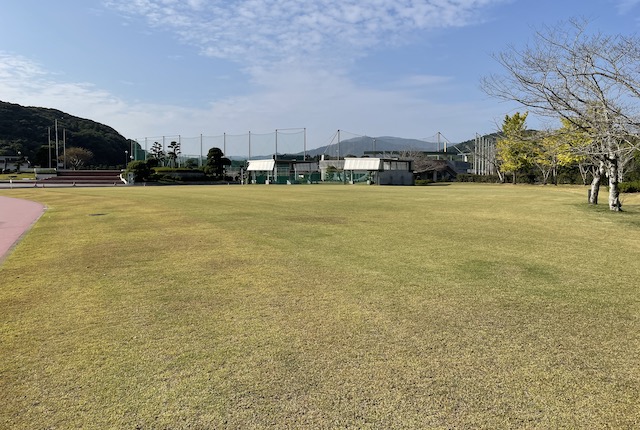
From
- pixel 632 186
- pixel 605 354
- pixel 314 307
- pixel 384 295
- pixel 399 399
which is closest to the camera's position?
pixel 399 399

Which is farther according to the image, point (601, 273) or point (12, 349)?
point (601, 273)

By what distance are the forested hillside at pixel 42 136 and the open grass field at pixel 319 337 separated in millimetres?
86629

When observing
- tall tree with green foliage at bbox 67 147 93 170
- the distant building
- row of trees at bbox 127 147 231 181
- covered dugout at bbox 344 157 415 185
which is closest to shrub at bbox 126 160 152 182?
row of trees at bbox 127 147 231 181

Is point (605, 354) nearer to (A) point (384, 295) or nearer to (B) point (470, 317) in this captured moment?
(B) point (470, 317)

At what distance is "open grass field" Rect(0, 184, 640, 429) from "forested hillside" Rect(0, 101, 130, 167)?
86629 mm

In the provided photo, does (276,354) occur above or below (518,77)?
below

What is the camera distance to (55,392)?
2.88 meters

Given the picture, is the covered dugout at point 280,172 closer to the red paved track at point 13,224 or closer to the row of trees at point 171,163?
the row of trees at point 171,163

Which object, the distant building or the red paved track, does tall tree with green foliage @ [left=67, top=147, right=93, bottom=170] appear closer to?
the distant building

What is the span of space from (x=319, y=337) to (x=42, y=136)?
105 m

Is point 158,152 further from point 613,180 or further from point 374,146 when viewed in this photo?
point 613,180

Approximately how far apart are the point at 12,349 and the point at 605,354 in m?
4.81

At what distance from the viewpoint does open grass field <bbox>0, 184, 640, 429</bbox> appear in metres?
2.69

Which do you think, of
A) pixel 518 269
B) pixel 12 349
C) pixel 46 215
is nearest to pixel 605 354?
pixel 518 269
